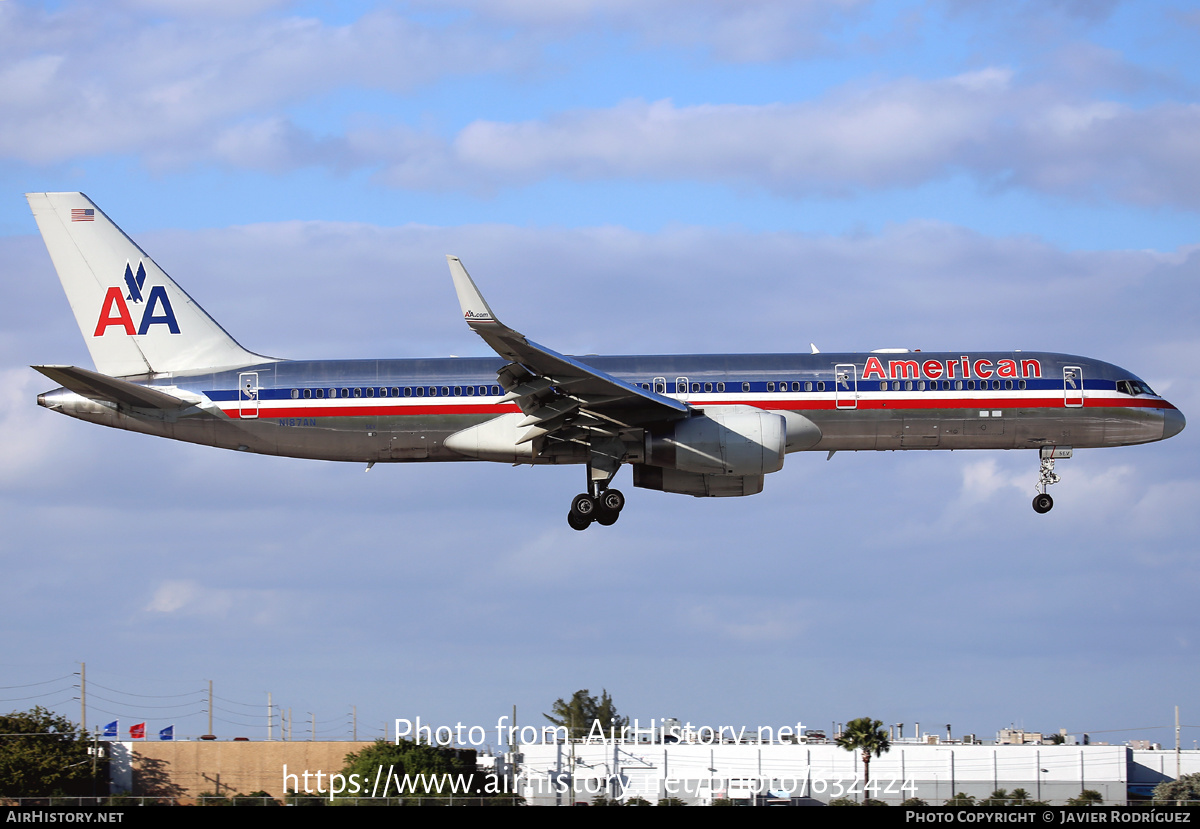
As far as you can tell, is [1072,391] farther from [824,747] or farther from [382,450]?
[824,747]

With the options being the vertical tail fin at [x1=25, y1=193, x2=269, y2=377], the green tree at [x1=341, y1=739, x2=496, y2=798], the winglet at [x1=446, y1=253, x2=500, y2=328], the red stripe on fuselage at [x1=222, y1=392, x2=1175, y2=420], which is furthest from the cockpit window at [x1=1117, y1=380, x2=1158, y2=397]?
the vertical tail fin at [x1=25, y1=193, x2=269, y2=377]

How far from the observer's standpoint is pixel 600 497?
129 ft

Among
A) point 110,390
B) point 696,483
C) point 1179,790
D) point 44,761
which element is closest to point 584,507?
point 696,483

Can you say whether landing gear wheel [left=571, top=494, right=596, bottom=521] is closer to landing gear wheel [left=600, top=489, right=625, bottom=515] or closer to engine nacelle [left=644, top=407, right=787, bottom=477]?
landing gear wheel [left=600, top=489, right=625, bottom=515]

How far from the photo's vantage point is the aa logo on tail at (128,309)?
42.7 meters

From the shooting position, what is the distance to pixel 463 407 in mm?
39281

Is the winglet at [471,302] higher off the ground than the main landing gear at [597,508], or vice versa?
the winglet at [471,302]

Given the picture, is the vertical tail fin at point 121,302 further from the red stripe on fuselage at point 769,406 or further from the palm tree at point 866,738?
the palm tree at point 866,738

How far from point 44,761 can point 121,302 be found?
832 inches

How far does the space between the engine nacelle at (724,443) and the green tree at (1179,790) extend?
35.7 m

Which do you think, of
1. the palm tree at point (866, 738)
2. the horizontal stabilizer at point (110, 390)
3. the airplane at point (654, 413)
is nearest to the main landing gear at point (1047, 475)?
the airplane at point (654, 413)

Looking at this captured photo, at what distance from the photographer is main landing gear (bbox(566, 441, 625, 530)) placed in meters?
39.2

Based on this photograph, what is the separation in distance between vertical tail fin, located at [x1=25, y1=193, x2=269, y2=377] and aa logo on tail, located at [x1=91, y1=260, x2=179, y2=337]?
1.3 inches

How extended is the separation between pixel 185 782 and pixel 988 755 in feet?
126
